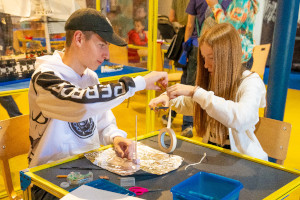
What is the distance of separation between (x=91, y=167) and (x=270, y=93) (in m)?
1.88

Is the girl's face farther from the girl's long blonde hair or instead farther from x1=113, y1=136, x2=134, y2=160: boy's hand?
x1=113, y1=136, x2=134, y2=160: boy's hand

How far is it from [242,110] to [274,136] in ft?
1.02

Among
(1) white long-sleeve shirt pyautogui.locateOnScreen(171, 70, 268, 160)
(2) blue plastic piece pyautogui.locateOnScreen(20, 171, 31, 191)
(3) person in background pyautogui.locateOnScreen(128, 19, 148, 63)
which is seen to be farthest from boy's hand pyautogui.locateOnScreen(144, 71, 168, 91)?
(3) person in background pyautogui.locateOnScreen(128, 19, 148, 63)

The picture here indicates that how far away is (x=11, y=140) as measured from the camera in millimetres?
1641

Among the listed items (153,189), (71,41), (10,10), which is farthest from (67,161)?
(10,10)

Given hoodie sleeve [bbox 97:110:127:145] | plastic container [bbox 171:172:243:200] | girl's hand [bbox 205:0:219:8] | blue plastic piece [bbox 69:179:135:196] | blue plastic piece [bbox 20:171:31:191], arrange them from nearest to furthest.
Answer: plastic container [bbox 171:172:243:200]
blue plastic piece [bbox 69:179:135:196]
blue plastic piece [bbox 20:171:31:191]
hoodie sleeve [bbox 97:110:127:145]
girl's hand [bbox 205:0:219:8]

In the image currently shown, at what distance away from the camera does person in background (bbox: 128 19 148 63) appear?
3293 millimetres

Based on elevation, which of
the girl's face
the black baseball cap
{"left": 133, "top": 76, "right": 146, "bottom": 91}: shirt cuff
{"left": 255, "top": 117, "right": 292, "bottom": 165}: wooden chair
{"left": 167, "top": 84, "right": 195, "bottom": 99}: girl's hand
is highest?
the black baseball cap

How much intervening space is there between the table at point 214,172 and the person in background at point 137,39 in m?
1.95

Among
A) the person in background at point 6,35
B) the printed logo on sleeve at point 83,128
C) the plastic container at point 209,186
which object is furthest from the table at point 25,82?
the plastic container at point 209,186

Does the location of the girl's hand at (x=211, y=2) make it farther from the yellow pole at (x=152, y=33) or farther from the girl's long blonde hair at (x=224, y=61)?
the girl's long blonde hair at (x=224, y=61)

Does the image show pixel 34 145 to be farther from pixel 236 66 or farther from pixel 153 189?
pixel 236 66

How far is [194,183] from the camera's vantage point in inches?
42.1

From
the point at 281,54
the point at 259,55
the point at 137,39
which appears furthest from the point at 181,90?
the point at 259,55
